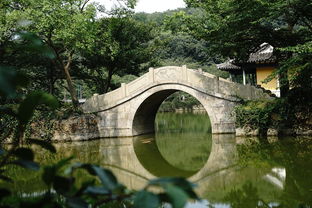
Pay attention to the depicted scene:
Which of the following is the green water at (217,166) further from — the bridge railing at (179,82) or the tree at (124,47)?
the tree at (124,47)

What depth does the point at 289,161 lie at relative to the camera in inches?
368

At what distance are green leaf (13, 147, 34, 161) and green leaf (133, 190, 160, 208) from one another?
0.38m

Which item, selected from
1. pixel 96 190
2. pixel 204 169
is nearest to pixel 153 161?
pixel 204 169

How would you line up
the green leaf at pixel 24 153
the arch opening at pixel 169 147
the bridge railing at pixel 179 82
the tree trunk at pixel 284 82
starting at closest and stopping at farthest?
the green leaf at pixel 24 153
the arch opening at pixel 169 147
the tree trunk at pixel 284 82
the bridge railing at pixel 179 82

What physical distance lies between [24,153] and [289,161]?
359 inches

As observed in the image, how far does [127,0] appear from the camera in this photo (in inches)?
671

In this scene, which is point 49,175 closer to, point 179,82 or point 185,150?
point 185,150

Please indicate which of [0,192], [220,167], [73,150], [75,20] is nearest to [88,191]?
[0,192]

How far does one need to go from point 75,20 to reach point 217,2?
5437mm

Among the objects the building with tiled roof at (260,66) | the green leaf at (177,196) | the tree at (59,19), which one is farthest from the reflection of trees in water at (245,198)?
the building with tiled roof at (260,66)

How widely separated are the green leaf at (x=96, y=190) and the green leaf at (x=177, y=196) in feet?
0.69

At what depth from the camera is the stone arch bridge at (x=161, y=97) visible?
49.4ft

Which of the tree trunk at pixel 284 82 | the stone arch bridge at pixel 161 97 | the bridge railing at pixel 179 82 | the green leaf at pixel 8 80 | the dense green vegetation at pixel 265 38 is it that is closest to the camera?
the green leaf at pixel 8 80

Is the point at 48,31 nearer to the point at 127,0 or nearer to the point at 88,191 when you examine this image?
the point at 127,0
